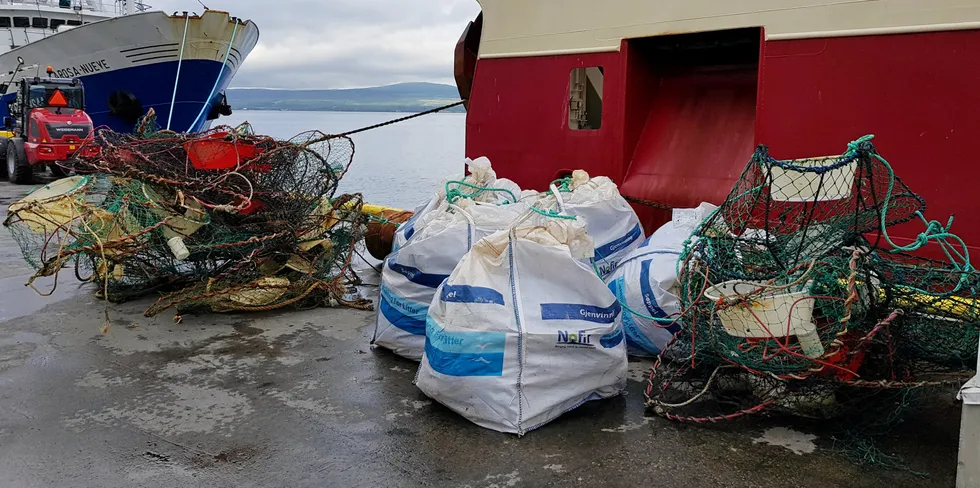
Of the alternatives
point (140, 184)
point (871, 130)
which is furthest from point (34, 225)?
point (871, 130)

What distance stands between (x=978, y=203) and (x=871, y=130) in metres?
0.74

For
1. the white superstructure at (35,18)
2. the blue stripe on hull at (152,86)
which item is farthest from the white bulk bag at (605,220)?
the white superstructure at (35,18)

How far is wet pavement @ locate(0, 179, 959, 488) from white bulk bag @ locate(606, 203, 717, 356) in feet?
0.59

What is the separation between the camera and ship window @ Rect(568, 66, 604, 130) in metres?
6.30

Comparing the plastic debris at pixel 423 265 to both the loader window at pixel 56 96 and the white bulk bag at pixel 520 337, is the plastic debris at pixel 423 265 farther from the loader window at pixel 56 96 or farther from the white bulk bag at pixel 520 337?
the loader window at pixel 56 96

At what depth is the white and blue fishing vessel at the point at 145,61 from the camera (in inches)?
714

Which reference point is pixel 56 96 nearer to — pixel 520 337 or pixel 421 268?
pixel 421 268

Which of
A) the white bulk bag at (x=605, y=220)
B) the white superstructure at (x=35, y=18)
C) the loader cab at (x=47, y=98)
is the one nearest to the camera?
the white bulk bag at (x=605, y=220)

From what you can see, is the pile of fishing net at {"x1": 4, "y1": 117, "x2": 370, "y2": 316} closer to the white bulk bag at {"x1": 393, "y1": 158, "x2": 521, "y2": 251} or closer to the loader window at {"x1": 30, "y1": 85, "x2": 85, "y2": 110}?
the white bulk bag at {"x1": 393, "y1": 158, "x2": 521, "y2": 251}

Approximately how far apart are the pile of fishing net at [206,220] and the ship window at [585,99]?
1.96 m

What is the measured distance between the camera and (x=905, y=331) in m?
3.09

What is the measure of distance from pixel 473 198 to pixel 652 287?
1502mm

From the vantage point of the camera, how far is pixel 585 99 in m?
6.36

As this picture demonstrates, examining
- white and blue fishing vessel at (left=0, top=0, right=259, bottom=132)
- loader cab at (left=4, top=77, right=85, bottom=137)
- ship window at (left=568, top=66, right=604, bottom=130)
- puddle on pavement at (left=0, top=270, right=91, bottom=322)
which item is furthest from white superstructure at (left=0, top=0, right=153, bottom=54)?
ship window at (left=568, top=66, right=604, bottom=130)
